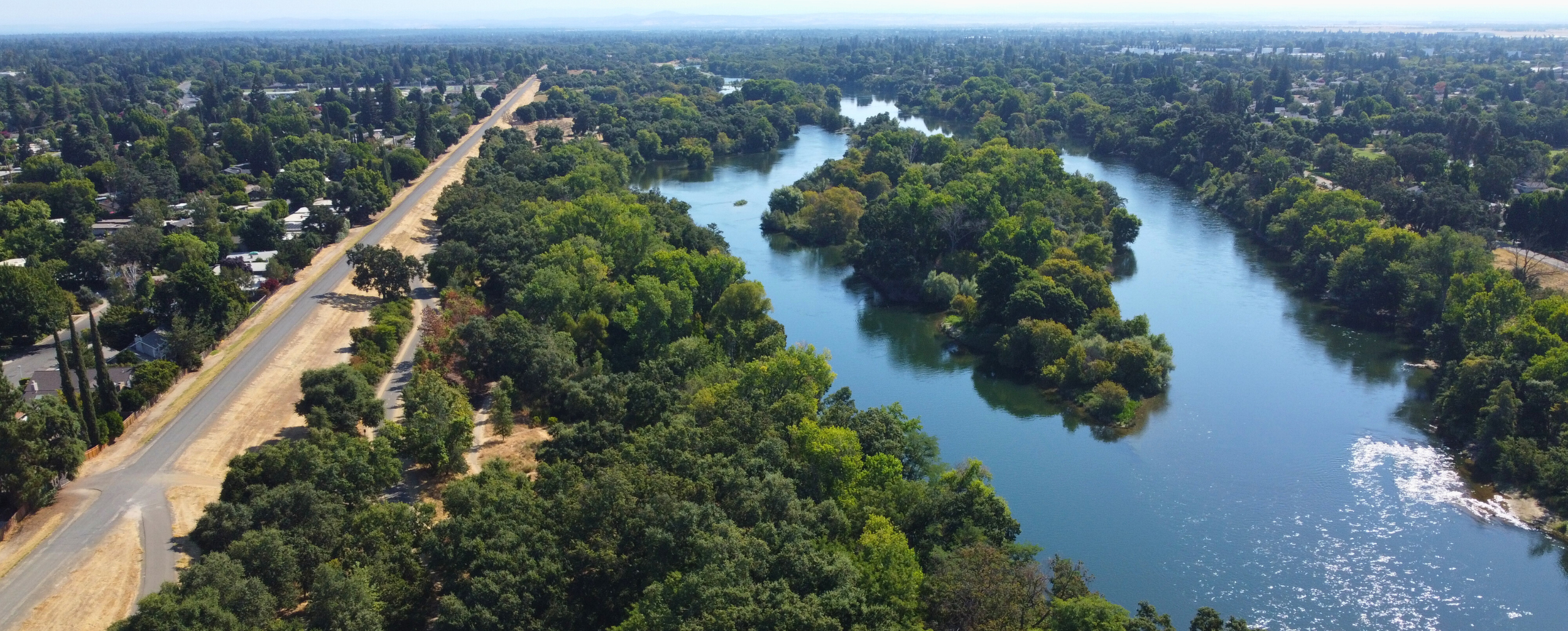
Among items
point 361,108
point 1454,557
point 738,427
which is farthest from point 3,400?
point 361,108

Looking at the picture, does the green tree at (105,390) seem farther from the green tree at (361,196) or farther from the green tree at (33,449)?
the green tree at (361,196)

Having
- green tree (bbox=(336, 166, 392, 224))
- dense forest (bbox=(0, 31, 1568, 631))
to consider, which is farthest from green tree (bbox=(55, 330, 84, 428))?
green tree (bbox=(336, 166, 392, 224))

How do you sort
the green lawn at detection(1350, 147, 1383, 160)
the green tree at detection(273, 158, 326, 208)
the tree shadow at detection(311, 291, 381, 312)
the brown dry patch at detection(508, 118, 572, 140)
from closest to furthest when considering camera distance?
the tree shadow at detection(311, 291, 381, 312) < the green tree at detection(273, 158, 326, 208) < the green lawn at detection(1350, 147, 1383, 160) < the brown dry patch at detection(508, 118, 572, 140)

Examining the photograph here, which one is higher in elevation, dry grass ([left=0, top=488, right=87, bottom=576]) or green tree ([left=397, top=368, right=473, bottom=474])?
green tree ([left=397, top=368, right=473, bottom=474])

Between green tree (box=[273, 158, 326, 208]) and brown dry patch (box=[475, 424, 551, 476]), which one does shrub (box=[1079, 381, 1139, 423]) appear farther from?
green tree (box=[273, 158, 326, 208])

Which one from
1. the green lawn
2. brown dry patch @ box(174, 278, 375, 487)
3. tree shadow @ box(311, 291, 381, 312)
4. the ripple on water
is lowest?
the ripple on water

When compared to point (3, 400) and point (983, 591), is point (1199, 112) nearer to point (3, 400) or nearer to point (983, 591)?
point (983, 591)

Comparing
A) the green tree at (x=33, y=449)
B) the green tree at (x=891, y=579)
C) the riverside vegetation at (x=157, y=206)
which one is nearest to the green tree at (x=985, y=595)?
the green tree at (x=891, y=579)
